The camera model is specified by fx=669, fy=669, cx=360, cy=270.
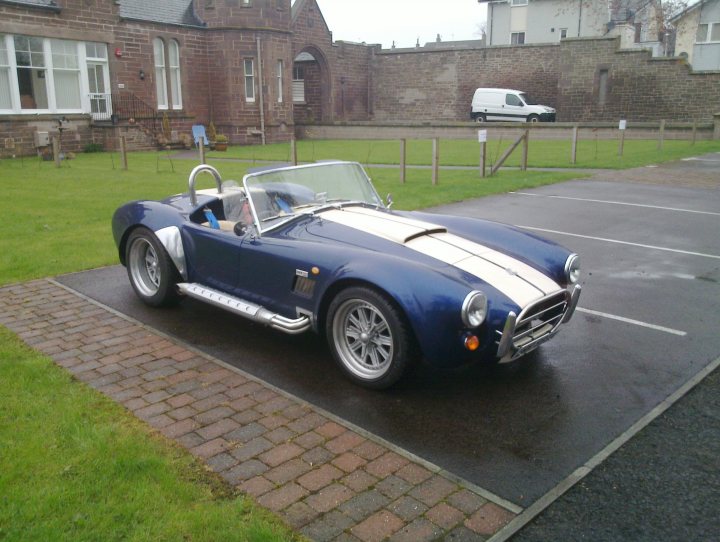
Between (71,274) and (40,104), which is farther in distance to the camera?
(40,104)

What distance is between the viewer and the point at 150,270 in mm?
6031

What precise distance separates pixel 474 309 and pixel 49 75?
2605 cm

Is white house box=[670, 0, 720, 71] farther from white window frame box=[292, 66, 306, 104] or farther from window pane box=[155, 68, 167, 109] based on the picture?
window pane box=[155, 68, 167, 109]

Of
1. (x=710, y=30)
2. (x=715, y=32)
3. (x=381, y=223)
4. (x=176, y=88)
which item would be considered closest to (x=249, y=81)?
(x=176, y=88)

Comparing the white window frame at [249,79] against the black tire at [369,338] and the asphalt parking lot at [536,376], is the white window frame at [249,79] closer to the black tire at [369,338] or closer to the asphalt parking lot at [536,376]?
the asphalt parking lot at [536,376]

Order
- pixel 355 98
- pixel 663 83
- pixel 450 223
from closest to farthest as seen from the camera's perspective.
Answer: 1. pixel 450 223
2. pixel 663 83
3. pixel 355 98

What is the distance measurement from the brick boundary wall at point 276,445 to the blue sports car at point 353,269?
1.72 feet

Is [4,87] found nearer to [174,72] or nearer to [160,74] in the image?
[160,74]

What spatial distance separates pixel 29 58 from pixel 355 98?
23.3 meters

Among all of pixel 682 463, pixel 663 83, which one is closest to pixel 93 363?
pixel 682 463

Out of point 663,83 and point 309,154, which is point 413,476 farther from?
point 663,83

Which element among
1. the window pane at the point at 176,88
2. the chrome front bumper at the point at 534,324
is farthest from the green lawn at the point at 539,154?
the chrome front bumper at the point at 534,324

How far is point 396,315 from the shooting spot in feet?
13.0

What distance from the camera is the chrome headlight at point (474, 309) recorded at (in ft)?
12.4
